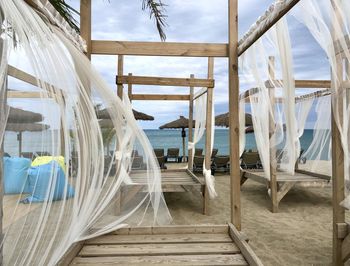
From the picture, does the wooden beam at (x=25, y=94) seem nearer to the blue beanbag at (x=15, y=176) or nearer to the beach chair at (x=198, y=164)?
the blue beanbag at (x=15, y=176)

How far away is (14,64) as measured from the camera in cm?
121

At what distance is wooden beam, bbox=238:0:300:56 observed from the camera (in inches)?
79.2

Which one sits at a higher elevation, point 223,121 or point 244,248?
point 223,121

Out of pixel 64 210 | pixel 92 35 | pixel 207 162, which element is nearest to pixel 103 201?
pixel 64 210

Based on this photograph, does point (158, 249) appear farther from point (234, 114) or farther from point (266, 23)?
point (266, 23)

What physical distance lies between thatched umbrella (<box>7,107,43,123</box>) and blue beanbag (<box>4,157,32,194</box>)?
0.16 meters

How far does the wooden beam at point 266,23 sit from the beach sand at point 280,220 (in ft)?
7.03

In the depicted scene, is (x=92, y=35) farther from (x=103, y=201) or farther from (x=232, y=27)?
(x=103, y=201)

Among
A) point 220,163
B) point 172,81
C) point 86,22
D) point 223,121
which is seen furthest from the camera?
point 223,121

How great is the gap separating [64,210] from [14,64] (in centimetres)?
92

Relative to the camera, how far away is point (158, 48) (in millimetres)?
2908

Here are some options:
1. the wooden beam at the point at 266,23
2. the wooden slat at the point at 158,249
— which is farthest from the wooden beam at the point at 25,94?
the wooden beam at the point at 266,23

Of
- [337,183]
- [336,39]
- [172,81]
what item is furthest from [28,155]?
[172,81]

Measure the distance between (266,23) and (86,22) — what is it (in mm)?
1575
